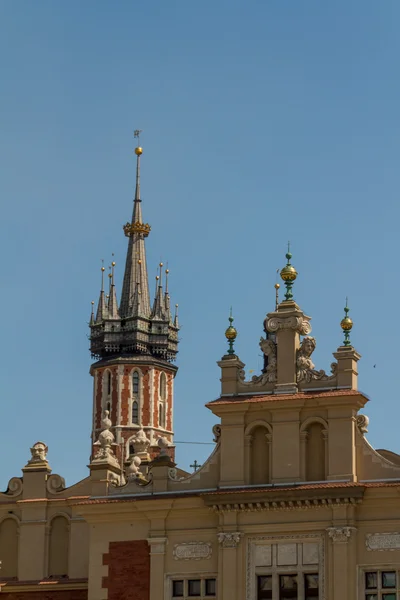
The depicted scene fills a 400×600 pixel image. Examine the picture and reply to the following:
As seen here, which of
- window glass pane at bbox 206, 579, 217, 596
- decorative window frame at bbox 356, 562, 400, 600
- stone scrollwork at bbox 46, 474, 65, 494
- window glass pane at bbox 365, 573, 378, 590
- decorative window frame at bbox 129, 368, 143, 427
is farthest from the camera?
decorative window frame at bbox 129, 368, 143, 427

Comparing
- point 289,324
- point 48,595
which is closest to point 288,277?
point 289,324

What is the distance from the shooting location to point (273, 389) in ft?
196

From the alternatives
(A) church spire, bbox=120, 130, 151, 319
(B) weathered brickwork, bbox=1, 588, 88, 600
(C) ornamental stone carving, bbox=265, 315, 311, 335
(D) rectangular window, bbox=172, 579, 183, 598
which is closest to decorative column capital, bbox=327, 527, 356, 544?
(D) rectangular window, bbox=172, 579, 183, 598

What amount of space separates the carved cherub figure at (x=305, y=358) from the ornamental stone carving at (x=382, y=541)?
605 centimetres

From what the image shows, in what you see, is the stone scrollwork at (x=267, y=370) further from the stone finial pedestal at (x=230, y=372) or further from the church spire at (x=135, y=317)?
the church spire at (x=135, y=317)

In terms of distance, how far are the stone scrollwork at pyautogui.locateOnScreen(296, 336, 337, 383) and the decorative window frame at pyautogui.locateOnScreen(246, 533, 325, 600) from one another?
5.38m

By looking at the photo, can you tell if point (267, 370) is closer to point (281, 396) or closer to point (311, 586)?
point (281, 396)

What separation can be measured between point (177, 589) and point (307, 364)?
8.85 meters

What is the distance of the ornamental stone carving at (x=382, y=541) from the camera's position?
5694 centimetres

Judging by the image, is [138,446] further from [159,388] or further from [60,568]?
[159,388]

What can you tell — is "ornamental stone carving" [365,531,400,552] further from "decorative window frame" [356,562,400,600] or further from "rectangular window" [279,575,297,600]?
"rectangular window" [279,575,297,600]

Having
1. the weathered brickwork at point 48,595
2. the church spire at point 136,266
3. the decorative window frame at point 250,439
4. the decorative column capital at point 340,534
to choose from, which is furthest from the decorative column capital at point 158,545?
the church spire at point 136,266

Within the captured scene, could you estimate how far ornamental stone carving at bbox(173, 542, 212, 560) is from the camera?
194 feet

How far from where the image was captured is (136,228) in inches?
4358
